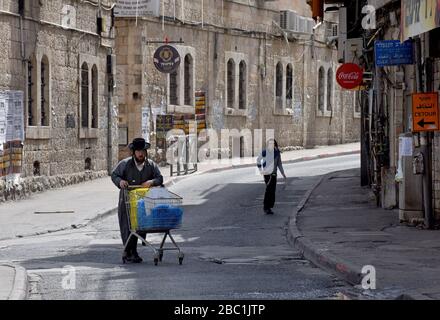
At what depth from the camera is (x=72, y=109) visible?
1377 inches

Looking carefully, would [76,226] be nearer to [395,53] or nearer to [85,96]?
[395,53]

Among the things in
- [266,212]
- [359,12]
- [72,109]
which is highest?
[359,12]

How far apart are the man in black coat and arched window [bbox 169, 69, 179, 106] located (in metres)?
26.5

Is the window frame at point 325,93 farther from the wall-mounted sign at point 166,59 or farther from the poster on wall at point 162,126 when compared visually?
the wall-mounted sign at point 166,59

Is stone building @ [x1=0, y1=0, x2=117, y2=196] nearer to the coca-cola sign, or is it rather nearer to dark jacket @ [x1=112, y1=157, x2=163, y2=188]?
the coca-cola sign

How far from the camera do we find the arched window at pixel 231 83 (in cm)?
4781

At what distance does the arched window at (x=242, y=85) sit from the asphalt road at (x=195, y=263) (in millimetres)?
19405

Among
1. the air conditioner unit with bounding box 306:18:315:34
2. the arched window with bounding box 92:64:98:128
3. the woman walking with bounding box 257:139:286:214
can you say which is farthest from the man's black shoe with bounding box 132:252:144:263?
the air conditioner unit with bounding box 306:18:315:34

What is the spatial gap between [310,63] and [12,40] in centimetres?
2582

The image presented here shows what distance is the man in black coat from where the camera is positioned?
16.7 metres

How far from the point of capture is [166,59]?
1537 inches

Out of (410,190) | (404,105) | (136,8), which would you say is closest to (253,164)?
(136,8)

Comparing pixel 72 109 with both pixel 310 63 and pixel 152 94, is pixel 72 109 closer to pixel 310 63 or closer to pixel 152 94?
pixel 152 94
